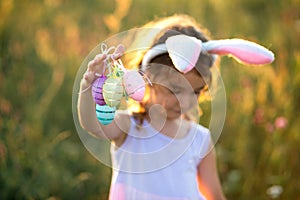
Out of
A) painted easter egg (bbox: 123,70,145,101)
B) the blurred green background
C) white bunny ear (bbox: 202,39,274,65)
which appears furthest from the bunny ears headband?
the blurred green background

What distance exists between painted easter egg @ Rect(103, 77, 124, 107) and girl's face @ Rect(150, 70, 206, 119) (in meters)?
0.29

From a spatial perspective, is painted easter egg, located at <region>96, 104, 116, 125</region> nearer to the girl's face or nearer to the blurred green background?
the girl's face

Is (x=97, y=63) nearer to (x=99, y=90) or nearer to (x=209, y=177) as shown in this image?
(x=99, y=90)

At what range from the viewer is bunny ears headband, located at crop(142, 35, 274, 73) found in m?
1.41

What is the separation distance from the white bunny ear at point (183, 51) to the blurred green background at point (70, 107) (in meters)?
1.04

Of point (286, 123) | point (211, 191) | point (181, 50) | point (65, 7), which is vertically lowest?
point (211, 191)

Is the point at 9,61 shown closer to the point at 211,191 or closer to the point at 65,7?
the point at 65,7

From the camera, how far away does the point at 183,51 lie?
55.9 inches

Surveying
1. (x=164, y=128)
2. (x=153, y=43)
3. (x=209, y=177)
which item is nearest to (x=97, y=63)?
(x=153, y=43)

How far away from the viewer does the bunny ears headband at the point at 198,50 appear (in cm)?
141

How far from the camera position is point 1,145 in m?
2.30

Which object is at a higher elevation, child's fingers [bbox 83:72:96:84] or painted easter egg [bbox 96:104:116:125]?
child's fingers [bbox 83:72:96:84]

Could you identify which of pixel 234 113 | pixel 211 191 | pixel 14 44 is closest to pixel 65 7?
pixel 14 44

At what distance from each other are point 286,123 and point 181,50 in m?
1.20
